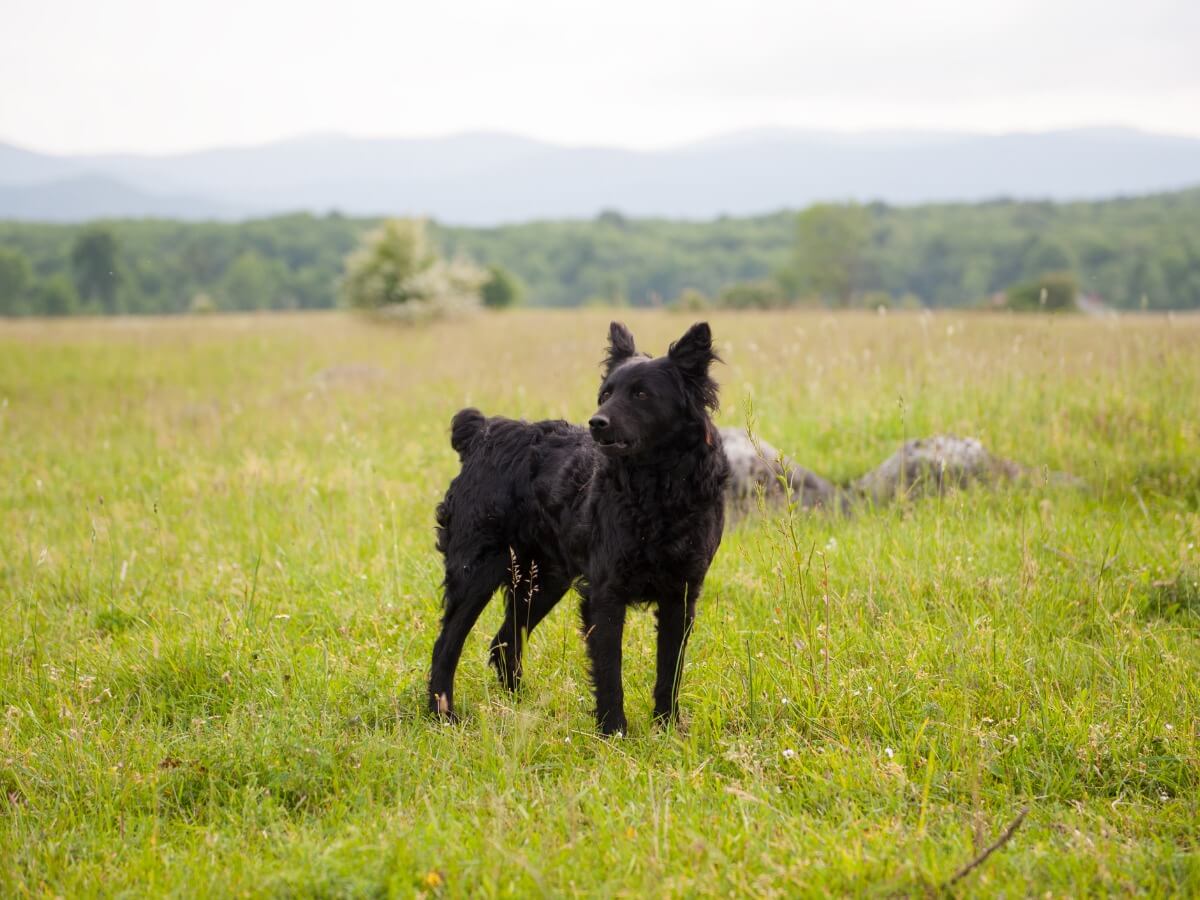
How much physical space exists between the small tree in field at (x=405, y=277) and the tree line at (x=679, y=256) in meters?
37.3

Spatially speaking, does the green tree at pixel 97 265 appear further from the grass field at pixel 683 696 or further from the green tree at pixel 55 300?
the grass field at pixel 683 696

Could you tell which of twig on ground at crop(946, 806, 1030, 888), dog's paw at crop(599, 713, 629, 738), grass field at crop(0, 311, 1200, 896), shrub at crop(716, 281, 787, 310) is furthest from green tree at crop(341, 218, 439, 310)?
twig on ground at crop(946, 806, 1030, 888)

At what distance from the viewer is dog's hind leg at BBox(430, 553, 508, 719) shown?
4.17 metres

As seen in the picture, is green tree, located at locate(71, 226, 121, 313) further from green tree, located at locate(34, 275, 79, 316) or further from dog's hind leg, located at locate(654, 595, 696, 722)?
dog's hind leg, located at locate(654, 595, 696, 722)

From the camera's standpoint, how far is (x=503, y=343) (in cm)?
1719

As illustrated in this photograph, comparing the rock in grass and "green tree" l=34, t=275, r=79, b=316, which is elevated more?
"green tree" l=34, t=275, r=79, b=316

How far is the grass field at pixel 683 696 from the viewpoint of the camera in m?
2.84

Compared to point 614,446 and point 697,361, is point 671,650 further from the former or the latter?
point 697,361

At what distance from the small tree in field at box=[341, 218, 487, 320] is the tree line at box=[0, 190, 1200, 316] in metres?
37.3

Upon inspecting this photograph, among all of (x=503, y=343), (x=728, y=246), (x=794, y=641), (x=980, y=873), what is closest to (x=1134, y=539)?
(x=794, y=641)

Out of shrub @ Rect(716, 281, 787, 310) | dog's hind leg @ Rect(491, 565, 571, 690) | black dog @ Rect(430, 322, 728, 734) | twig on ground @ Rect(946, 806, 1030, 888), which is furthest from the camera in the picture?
shrub @ Rect(716, 281, 787, 310)

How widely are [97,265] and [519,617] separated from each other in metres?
83.0

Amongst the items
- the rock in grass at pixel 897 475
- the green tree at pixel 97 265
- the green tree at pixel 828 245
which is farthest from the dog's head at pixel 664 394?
the green tree at pixel 97 265

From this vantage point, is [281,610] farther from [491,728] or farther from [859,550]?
[859,550]
